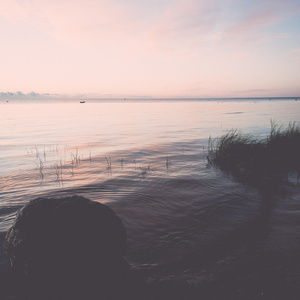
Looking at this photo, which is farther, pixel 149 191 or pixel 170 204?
pixel 149 191

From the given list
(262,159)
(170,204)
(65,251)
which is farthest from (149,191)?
(262,159)

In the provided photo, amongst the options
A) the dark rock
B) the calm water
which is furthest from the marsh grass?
the dark rock

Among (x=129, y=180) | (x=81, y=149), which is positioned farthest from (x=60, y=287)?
(x=81, y=149)

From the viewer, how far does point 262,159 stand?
11.1m

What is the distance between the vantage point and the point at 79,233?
3953 mm

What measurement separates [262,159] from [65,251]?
32.9 feet

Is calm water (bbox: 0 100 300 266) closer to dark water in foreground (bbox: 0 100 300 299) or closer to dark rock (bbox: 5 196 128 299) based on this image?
dark water in foreground (bbox: 0 100 300 299)

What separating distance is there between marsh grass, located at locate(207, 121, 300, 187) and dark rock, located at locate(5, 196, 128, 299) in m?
6.95

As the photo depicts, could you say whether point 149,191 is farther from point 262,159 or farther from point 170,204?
point 262,159

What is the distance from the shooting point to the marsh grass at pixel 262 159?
381 inches

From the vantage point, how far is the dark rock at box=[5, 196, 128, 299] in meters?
3.68

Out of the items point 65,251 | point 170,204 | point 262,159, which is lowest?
point 170,204

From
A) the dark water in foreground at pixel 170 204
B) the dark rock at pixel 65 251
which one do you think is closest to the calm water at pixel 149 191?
the dark water in foreground at pixel 170 204

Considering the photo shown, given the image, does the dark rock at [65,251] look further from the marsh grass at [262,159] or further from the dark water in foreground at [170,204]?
the marsh grass at [262,159]
